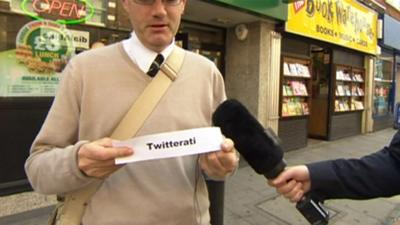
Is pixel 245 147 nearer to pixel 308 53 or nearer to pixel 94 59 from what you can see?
pixel 94 59

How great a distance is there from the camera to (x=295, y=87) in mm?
9055

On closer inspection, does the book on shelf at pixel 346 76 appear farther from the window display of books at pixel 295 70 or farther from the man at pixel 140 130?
the man at pixel 140 130

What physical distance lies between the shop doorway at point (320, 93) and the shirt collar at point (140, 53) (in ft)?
31.7

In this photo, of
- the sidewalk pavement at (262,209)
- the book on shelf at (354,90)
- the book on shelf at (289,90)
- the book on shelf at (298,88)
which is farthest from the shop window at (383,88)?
the sidewalk pavement at (262,209)

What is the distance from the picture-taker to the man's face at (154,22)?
157 centimetres

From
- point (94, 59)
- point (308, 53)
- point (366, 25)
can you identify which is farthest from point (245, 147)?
point (366, 25)

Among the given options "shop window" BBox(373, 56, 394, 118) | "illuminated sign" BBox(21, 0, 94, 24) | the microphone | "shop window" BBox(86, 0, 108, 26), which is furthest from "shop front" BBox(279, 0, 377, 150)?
the microphone

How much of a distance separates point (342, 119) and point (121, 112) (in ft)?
35.6

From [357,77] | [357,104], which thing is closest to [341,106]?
[357,104]

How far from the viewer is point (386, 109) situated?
47.0 feet

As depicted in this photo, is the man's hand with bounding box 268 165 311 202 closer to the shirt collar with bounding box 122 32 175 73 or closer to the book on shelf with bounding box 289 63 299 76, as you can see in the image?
the shirt collar with bounding box 122 32 175 73

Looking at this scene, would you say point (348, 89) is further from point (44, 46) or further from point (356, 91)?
point (44, 46)

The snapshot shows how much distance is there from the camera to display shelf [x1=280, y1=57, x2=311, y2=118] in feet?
28.2

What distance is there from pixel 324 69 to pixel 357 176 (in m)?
9.73
